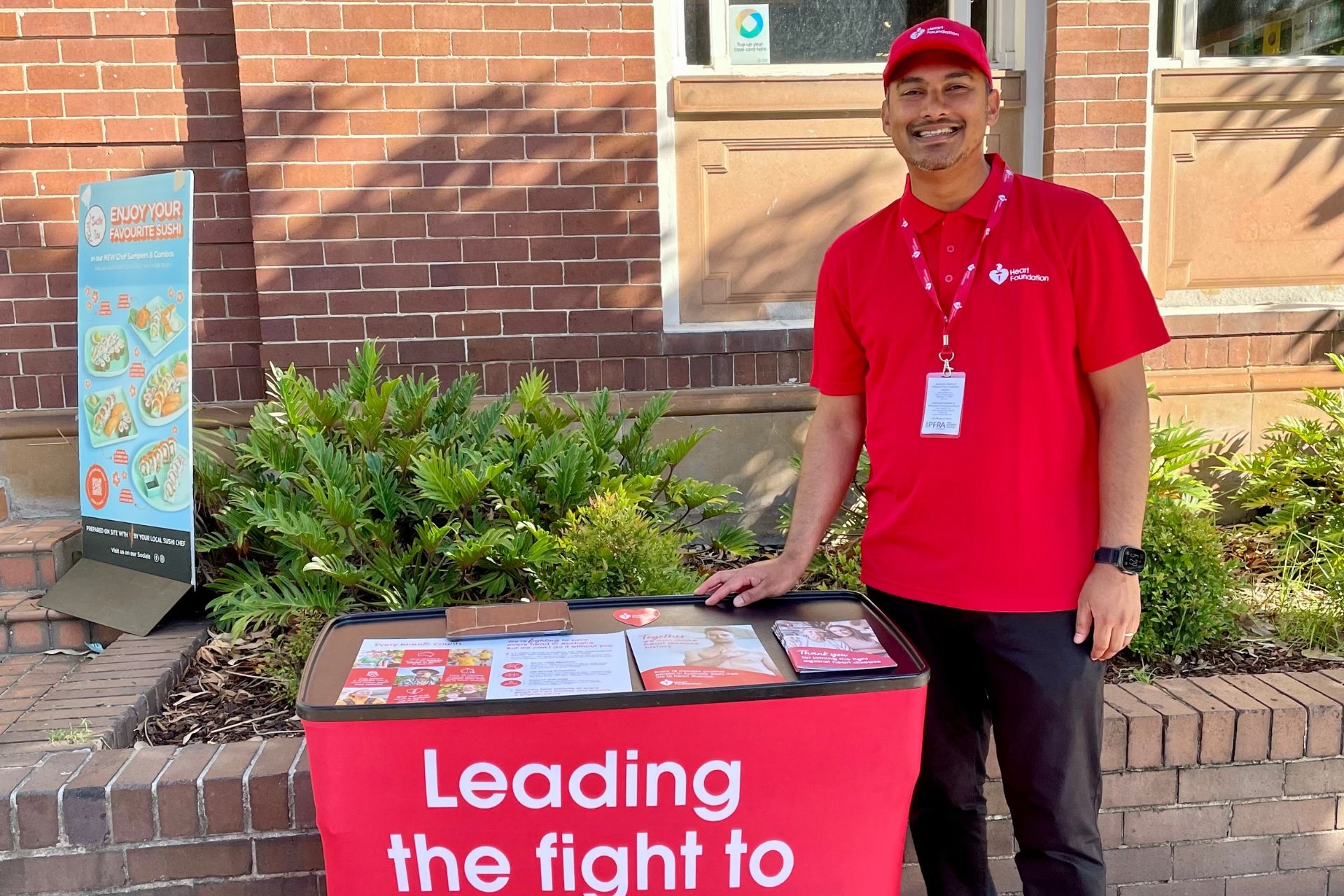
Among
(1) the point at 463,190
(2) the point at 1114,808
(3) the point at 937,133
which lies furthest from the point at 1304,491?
(1) the point at 463,190

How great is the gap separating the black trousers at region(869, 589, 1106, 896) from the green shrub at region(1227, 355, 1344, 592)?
2.10 m

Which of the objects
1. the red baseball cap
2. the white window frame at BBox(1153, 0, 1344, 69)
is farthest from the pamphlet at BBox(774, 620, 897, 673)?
the white window frame at BBox(1153, 0, 1344, 69)

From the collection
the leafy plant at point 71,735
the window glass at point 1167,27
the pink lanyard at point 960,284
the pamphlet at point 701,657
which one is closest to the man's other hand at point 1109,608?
the pink lanyard at point 960,284

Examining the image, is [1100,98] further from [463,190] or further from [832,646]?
[832,646]

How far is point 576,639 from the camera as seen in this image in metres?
2.01

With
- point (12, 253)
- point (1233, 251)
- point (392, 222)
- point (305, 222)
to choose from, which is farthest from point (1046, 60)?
point (12, 253)

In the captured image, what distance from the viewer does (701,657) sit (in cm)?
190

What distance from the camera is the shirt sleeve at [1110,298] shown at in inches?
77.6

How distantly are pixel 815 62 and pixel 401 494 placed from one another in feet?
9.52

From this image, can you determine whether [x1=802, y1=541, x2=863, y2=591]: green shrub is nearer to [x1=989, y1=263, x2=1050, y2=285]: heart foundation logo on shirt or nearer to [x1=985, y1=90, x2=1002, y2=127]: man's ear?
[x1=989, y1=263, x2=1050, y2=285]: heart foundation logo on shirt

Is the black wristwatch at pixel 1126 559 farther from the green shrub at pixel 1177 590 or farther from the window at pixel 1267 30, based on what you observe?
the window at pixel 1267 30

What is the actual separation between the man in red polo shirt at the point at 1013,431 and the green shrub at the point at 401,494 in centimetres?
134

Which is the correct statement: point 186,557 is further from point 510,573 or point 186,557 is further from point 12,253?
point 12,253

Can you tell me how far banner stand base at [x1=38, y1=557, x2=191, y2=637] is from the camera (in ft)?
12.1
